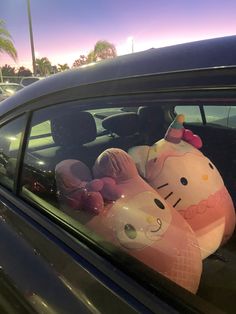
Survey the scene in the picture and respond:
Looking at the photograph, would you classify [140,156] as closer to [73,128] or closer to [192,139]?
[192,139]

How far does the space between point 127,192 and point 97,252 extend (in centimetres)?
21

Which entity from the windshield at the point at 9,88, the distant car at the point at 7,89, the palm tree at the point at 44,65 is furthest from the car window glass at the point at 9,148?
the palm tree at the point at 44,65

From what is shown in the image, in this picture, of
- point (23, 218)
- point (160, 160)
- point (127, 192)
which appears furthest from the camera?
point (23, 218)

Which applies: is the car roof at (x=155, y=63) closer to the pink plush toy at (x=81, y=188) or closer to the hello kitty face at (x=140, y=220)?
the pink plush toy at (x=81, y=188)

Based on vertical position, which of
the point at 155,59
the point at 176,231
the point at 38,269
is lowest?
the point at 38,269

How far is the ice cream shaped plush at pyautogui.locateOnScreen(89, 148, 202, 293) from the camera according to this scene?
1.18 metres

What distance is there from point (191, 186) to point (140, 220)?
0.83 feet

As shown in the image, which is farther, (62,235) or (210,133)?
(210,133)

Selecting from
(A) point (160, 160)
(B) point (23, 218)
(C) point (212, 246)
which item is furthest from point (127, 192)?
(B) point (23, 218)

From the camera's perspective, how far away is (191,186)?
1.38 m

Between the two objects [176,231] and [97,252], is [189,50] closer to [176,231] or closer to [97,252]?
[176,231]

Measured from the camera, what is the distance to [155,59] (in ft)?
3.99

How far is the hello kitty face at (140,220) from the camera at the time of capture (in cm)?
121

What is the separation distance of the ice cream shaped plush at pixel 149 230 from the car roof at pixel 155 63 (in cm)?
31
